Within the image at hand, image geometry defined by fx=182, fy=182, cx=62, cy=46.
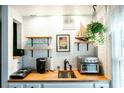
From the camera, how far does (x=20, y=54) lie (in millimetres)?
4066

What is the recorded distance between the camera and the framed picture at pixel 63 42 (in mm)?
4441

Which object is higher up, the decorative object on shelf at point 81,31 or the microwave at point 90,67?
the decorative object on shelf at point 81,31

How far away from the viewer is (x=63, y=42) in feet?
14.6

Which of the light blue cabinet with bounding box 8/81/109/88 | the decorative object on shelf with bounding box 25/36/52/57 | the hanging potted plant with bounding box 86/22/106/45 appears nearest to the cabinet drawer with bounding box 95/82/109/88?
the light blue cabinet with bounding box 8/81/109/88

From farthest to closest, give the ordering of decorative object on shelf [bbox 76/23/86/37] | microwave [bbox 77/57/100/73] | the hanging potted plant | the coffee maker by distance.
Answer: decorative object on shelf [bbox 76/23/86/37] < the coffee maker < microwave [bbox 77/57/100/73] < the hanging potted plant

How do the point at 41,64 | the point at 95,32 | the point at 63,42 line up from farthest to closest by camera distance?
the point at 63,42, the point at 41,64, the point at 95,32

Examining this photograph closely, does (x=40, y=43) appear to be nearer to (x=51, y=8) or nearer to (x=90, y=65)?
(x=51, y=8)

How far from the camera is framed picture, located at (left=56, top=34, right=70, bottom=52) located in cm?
444

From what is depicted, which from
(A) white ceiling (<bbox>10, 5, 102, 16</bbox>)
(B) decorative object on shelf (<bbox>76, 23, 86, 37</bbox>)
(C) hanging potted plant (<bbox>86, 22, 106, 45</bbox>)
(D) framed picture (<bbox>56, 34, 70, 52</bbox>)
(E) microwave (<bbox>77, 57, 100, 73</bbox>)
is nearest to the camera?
(C) hanging potted plant (<bbox>86, 22, 106, 45</bbox>)

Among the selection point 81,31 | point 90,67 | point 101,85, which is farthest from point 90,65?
point 81,31

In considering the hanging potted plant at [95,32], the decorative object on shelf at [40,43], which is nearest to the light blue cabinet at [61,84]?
the hanging potted plant at [95,32]

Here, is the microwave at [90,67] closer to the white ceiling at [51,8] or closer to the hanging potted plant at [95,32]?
the hanging potted plant at [95,32]

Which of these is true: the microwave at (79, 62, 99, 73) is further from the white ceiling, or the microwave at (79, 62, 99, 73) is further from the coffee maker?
the white ceiling
